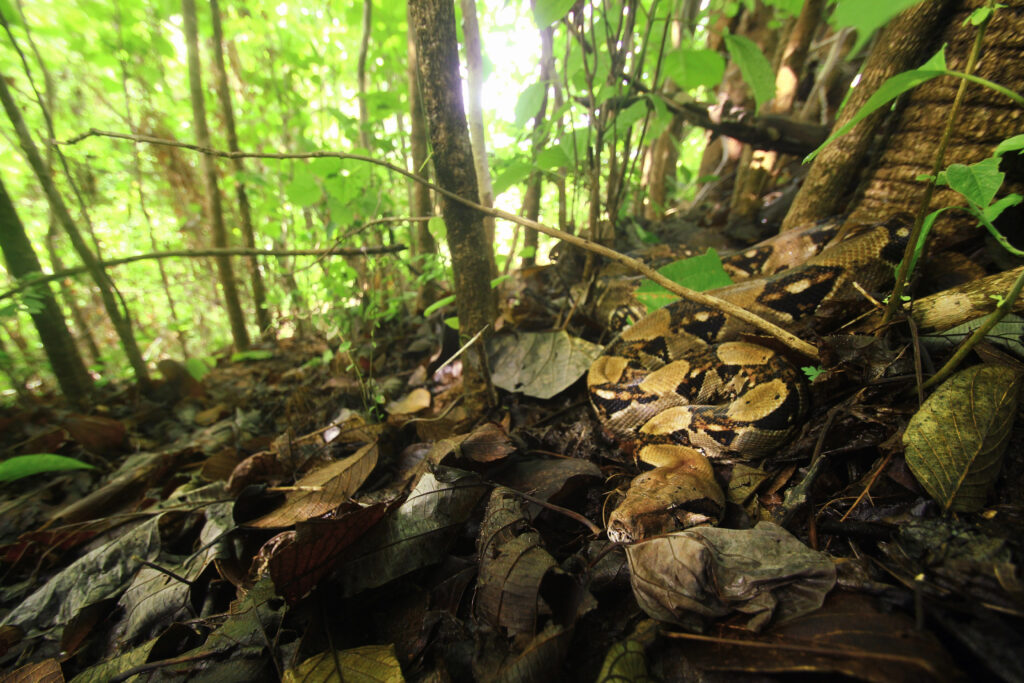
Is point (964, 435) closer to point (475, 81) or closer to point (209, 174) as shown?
point (475, 81)

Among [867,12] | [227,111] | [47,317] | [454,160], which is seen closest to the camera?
[867,12]

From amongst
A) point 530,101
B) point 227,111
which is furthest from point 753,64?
point 227,111

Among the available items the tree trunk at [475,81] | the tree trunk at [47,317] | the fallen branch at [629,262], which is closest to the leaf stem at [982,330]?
the fallen branch at [629,262]

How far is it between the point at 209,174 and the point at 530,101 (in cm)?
492

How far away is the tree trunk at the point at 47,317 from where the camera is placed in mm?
3293

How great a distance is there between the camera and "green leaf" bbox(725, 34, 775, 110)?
7.26 ft

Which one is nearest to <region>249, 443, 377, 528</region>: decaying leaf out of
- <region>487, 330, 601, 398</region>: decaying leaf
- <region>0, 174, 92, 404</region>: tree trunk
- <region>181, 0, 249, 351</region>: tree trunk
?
<region>487, 330, 601, 398</region>: decaying leaf

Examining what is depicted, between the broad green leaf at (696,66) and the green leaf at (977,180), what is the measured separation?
1.66 metres

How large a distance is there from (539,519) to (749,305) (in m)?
2.16

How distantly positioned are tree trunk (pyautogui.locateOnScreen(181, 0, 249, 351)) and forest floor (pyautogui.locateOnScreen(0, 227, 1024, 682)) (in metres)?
3.73

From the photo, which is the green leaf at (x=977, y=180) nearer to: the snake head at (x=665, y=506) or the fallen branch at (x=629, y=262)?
the fallen branch at (x=629, y=262)

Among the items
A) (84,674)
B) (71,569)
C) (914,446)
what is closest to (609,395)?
(914,446)

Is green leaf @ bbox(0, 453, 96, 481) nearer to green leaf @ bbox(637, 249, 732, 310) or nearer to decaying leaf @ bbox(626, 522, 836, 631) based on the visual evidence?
decaying leaf @ bbox(626, 522, 836, 631)

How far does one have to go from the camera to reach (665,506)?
1.42m
